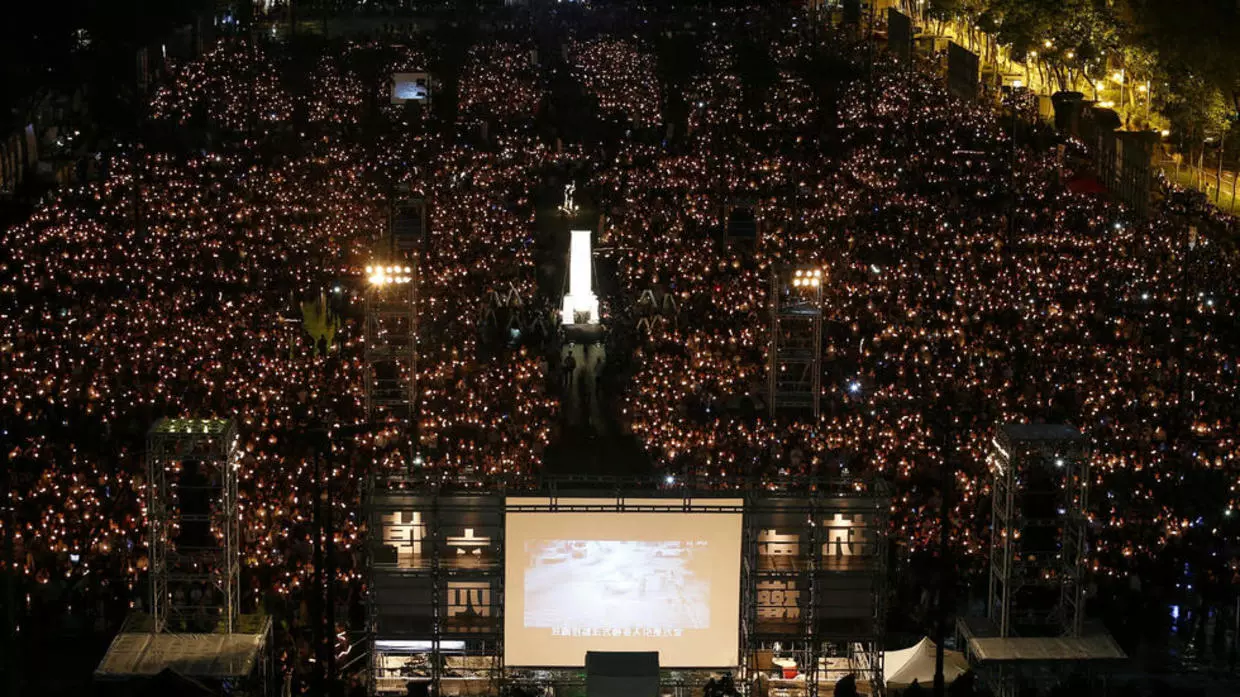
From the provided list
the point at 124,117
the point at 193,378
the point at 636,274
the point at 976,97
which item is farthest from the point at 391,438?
the point at 976,97

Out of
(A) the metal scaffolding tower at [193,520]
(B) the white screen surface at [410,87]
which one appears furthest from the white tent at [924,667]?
(B) the white screen surface at [410,87]

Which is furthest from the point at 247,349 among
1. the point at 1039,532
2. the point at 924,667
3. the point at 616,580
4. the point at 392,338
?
the point at 1039,532

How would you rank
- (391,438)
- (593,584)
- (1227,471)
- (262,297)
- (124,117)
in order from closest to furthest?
(593,584) < (1227,471) < (391,438) < (262,297) < (124,117)

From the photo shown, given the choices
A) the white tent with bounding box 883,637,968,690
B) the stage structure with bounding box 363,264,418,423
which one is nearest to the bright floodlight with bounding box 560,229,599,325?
the stage structure with bounding box 363,264,418,423

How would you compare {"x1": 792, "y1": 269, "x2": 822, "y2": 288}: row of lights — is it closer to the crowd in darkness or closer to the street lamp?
the crowd in darkness

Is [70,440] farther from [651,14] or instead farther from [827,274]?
[651,14]

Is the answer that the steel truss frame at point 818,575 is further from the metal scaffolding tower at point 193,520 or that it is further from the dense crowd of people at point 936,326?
the metal scaffolding tower at point 193,520

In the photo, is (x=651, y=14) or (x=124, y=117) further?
(x=651, y=14)
